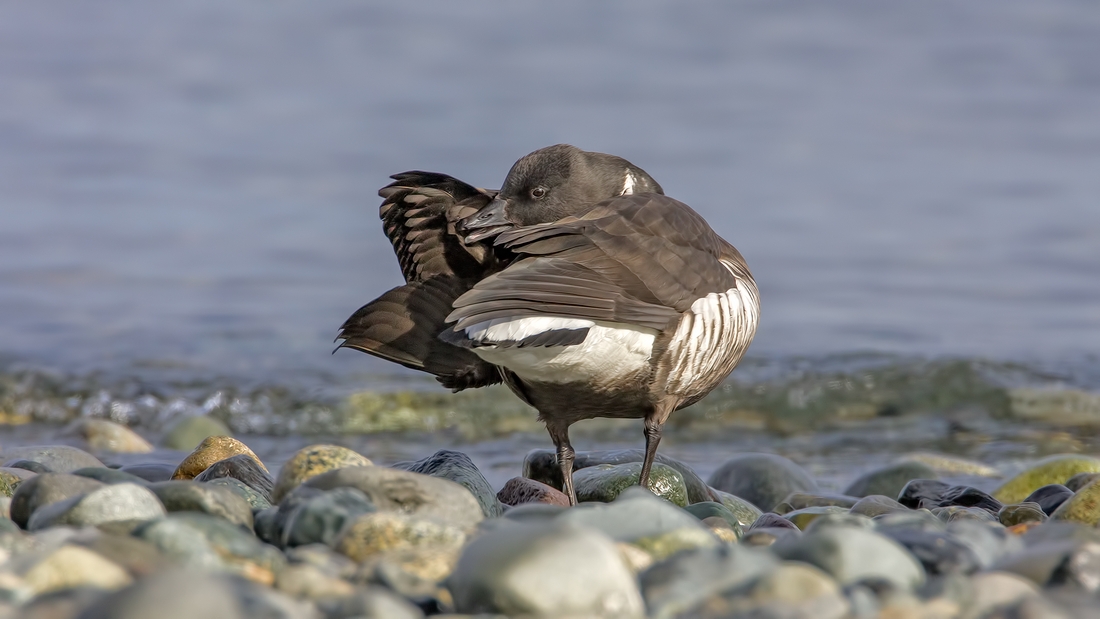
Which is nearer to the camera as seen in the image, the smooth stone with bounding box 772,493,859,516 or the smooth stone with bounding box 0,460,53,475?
the smooth stone with bounding box 0,460,53,475

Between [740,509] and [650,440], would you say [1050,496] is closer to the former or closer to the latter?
[740,509]

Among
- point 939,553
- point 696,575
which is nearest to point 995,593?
point 939,553

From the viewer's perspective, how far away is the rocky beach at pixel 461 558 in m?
2.73

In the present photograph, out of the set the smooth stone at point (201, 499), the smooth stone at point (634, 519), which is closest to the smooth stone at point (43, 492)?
the smooth stone at point (201, 499)

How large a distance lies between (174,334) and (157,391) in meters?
2.01

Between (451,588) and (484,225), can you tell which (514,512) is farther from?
(484,225)

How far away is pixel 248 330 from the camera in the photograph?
12891mm

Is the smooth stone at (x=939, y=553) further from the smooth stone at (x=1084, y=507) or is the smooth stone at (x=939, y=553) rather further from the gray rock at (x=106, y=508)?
the gray rock at (x=106, y=508)

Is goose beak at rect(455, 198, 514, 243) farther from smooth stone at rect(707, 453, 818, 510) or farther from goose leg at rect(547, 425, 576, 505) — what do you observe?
smooth stone at rect(707, 453, 818, 510)

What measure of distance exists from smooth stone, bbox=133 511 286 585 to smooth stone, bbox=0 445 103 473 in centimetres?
273

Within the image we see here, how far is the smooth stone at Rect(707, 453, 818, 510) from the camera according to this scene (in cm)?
662

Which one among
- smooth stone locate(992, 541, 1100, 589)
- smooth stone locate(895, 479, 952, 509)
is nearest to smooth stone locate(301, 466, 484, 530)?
smooth stone locate(992, 541, 1100, 589)

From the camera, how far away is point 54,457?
5816 mm

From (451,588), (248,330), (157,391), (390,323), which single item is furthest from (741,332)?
(248,330)
